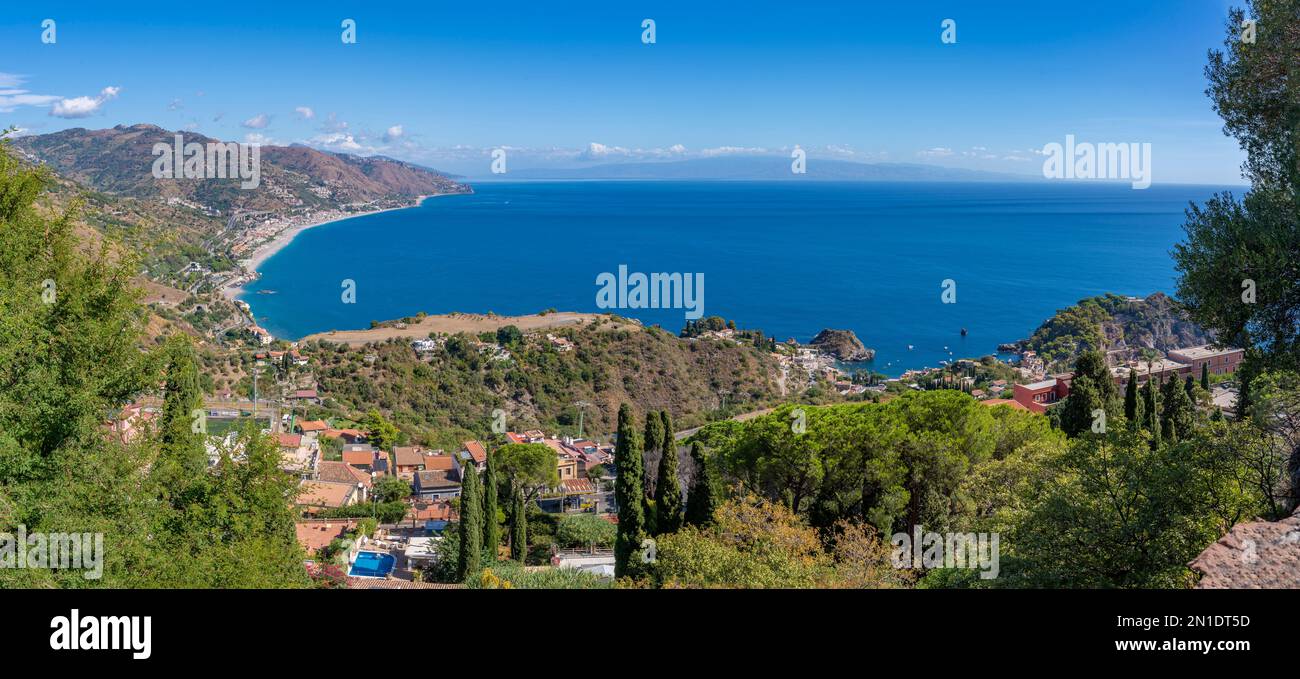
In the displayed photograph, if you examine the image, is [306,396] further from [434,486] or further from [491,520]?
[491,520]

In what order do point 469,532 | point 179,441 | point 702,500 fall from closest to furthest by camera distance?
point 179,441, point 702,500, point 469,532

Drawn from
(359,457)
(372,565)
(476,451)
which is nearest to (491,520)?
(372,565)

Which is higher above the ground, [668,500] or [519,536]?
[668,500]

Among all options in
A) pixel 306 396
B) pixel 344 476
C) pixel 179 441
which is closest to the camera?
pixel 179 441

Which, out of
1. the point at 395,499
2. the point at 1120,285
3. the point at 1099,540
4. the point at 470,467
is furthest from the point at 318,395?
the point at 1120,285

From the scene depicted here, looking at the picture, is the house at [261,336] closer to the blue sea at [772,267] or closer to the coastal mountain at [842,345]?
the blue sea at [772,267]

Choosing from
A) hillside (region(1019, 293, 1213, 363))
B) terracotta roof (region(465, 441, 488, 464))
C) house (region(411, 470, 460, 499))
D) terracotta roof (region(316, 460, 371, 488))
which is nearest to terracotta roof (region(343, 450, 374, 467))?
terracotta roof (region(316, 460, 371, 488))

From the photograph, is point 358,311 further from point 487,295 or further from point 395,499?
point 395,499

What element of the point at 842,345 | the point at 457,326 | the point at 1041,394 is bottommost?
the point at 1041,394
